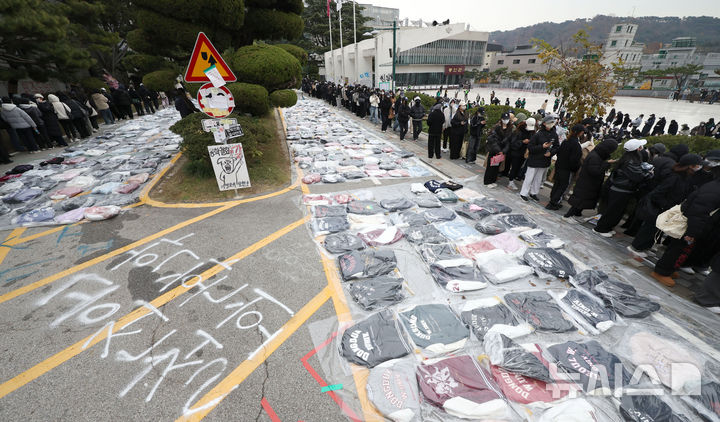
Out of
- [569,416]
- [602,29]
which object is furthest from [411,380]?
[602,29]

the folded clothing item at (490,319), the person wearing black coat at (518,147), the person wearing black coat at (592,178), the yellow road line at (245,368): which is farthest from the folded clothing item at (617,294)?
the person wearing black coat at (518,147)

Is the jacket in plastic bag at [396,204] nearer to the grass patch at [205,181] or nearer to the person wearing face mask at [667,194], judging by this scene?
the grass patch at [205,181]

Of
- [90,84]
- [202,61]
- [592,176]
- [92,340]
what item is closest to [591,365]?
[592,176]

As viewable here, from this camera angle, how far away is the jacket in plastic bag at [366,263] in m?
3.85

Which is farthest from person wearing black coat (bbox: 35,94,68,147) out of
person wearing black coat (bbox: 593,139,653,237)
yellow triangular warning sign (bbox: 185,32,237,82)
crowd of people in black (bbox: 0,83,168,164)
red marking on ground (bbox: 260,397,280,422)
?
person wearing black coat (bbox: 593,139,653,237)

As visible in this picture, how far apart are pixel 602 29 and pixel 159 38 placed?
746ft

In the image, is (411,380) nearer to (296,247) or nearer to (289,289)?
(289,289)

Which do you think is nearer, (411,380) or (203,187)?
(411,380)

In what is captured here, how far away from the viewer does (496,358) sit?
8.79ft

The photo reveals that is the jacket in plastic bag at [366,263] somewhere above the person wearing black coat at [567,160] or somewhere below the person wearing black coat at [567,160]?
below

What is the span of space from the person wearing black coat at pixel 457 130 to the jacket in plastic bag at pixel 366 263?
585 centimetres

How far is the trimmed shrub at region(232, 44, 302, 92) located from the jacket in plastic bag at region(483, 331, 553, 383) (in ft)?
24.9

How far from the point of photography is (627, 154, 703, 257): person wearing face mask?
3.86 metres

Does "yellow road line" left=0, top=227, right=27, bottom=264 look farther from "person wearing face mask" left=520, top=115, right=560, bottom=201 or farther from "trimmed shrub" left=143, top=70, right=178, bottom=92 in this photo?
"person wearing face mask" left=520, top=115, right=560, bottom=201
